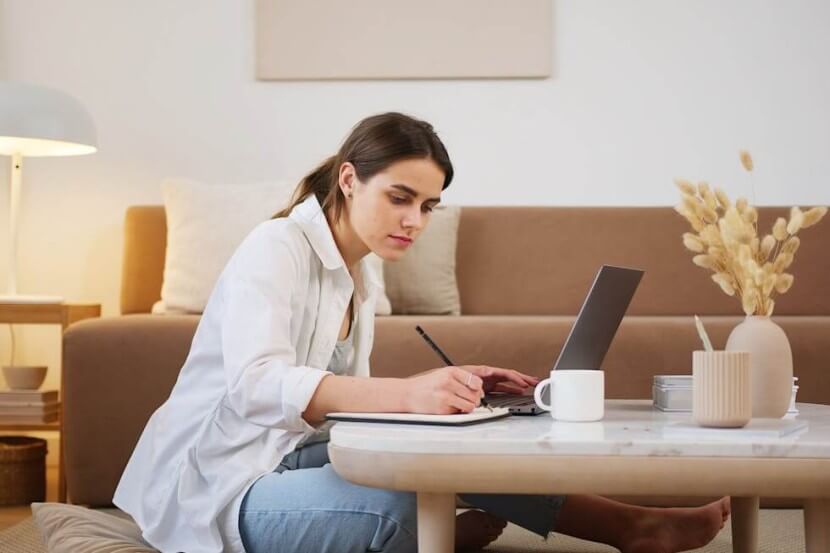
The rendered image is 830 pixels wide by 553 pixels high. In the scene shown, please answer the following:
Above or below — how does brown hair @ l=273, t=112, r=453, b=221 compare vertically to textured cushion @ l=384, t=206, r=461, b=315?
above

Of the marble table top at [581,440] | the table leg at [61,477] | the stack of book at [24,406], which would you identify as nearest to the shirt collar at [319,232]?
the marble table top at [581,440]

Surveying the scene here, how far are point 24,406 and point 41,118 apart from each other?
33.4 inches

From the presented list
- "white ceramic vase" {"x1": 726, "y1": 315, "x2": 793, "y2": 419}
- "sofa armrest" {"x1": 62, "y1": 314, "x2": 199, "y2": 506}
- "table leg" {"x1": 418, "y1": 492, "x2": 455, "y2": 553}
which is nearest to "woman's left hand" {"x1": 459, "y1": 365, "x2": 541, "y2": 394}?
"white ceramic vase" {"x1": 726, "y1": 315, "x2": 793, "y2": 419}

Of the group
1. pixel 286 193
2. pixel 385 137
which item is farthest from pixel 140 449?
pixel 286 193

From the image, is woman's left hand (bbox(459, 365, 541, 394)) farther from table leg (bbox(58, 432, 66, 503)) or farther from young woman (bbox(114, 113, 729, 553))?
table leg (bbox(58, 432, 66, 503))

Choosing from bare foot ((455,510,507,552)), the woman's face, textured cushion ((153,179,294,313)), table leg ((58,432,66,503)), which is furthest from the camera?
textured cushion ((153,179,294,313))

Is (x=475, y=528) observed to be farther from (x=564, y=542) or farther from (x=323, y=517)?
(x=323, y=517)

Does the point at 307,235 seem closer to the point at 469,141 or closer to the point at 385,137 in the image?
the point at 385,137

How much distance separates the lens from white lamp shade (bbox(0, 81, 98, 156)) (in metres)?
3.22

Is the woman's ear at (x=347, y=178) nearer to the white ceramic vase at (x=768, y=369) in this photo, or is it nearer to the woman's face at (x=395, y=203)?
the woman's face at (x=395, y=203)

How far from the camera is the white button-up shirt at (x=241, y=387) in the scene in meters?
1.50

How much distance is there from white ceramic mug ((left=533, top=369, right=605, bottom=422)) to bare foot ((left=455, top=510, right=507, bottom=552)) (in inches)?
26.6

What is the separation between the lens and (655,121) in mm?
3814

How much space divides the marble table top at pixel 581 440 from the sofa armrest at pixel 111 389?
5.39 feet
